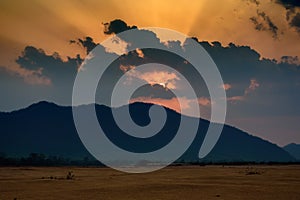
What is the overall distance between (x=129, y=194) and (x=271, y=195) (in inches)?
527

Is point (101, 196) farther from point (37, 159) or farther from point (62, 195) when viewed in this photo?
point (37, 159)

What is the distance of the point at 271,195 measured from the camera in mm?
39531

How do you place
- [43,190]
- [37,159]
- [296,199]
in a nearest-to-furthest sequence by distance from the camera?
1. [296,199]
2. [43,190]
3. [37,159]

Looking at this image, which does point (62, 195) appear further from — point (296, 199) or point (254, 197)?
point (296, 199)

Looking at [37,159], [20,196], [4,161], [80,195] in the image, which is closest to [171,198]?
[80,195]

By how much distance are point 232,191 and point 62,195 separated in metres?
17.0

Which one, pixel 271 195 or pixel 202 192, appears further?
pixel 202 192

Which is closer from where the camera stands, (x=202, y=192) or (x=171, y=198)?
(x=171, y=198)

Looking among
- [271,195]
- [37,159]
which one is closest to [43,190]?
[271,195]

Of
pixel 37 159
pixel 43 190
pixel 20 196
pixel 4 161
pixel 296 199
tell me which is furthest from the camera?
pixel 37 159

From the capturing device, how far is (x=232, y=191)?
4338cm

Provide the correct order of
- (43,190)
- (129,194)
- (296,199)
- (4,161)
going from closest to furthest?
(296,199)
(129,194)
(43,190)
(4,161)

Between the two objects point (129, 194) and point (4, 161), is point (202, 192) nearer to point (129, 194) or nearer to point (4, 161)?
point (129, 194)

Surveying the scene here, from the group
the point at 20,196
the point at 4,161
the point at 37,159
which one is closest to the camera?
the point at 20,196
